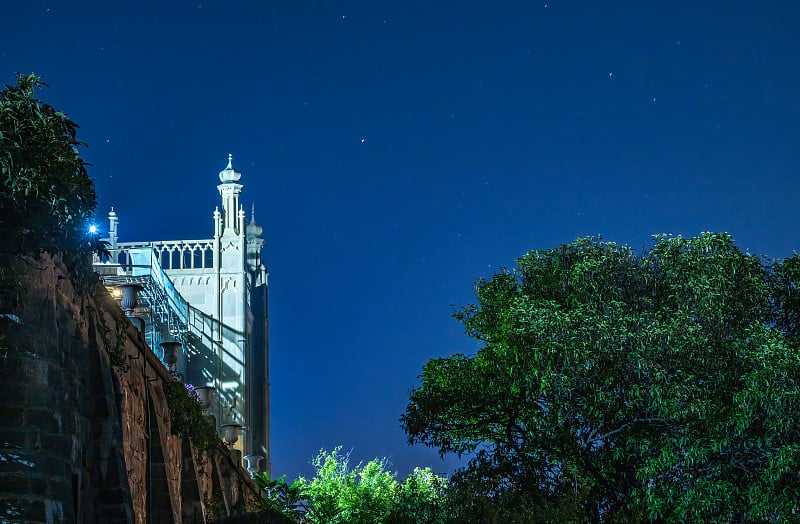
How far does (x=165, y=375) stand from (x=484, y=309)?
39.1 ft

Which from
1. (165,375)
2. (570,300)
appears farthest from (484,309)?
(165,375)

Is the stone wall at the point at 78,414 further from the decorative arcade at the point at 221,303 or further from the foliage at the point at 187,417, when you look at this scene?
the decorative arcade at the point at 221,303

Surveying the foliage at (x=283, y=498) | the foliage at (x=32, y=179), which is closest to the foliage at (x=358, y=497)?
the foliage at (x=283, y=498)

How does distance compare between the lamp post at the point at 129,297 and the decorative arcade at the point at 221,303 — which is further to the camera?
the decorative arcade at the point at 221,303

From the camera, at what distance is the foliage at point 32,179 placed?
16.0 meters

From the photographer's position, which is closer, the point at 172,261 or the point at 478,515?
the point at 478,515

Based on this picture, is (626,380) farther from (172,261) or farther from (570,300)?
(172,261)

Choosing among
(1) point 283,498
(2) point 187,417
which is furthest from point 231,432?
(2) point 187,417

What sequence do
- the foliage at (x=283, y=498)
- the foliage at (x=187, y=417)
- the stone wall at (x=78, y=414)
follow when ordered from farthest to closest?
1. the foliage at (x=283, y=498)
2. the foliage at (x=187, y=417)
3. the stone wall at (x=78, y=414)

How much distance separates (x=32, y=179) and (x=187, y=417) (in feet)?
38.0

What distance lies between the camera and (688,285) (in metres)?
31.2

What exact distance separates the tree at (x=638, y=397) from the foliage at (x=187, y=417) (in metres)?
6.43

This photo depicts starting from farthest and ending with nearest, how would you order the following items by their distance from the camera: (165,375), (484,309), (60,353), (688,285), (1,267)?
(484,309)
(688,285)
(165,375)
(60,353)
(1,267)

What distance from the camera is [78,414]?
1761cm
